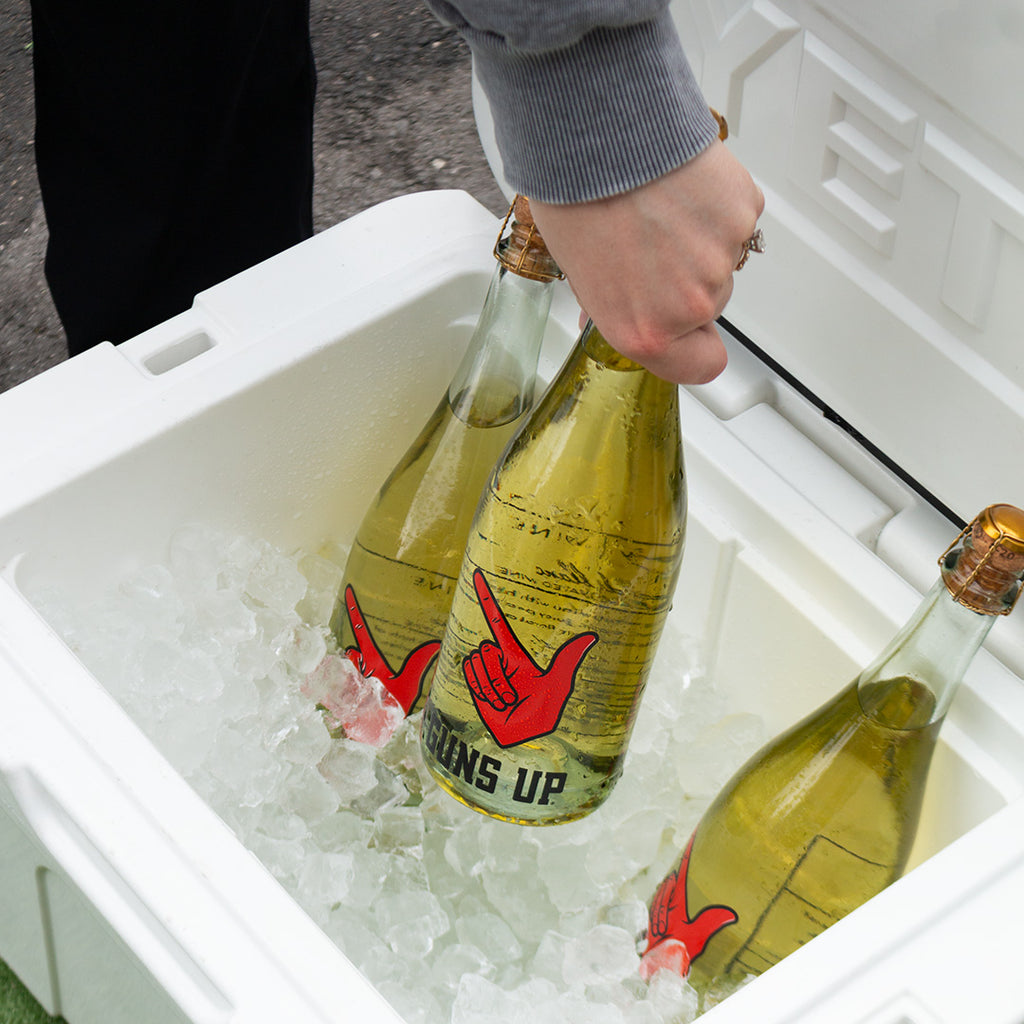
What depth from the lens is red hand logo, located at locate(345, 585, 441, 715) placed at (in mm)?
837

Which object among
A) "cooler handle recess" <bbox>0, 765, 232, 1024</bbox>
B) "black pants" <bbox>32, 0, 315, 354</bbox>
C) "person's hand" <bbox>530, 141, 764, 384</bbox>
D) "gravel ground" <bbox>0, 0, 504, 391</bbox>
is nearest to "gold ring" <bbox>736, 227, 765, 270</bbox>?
"person's hand" <bbox>530, 141, 764, 384</bbox>

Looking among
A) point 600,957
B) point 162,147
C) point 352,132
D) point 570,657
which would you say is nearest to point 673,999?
point 600,957

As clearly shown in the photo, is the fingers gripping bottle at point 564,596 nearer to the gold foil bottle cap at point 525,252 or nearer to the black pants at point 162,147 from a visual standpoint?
the gold foil bottle cap at point 525,252

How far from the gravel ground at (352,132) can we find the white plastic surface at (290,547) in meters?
0.99

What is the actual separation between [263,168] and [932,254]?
2.35 ft

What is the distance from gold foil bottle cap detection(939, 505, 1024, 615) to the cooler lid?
0.08m

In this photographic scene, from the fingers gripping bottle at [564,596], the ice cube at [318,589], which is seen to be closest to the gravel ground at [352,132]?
the ice cube at [318,589]

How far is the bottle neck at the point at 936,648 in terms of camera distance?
64 centimetres

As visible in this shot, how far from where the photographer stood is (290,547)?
2.94 feet

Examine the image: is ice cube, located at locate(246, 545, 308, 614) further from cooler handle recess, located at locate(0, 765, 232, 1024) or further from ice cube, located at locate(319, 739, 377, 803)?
cooler handle recess, located at locate(0, 765, 232, 1024)

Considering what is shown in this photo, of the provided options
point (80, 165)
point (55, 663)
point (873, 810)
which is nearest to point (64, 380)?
point (55, 663)

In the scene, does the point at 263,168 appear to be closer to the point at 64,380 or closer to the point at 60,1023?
the point at 64,380

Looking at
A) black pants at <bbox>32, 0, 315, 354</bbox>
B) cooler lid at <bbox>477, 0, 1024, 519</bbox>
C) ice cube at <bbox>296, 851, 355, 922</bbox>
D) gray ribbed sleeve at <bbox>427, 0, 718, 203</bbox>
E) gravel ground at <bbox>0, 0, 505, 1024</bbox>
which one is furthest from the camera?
gravel ground at <bbox>0, 0, 505, 1024</bbox>

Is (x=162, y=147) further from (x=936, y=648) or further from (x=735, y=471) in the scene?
(x=936, y=648)
